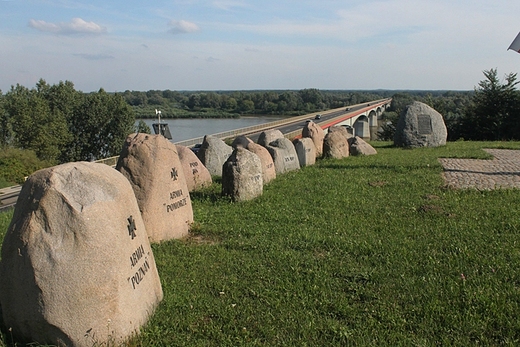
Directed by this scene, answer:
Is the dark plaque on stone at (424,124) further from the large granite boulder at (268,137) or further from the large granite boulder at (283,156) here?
the large granite boulder at (283,156)

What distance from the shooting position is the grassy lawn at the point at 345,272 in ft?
15.0

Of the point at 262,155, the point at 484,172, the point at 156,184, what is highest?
the point at 156,184

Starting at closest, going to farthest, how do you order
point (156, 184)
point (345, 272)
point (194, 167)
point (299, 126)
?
point (345, 272) < point (156, 184) < point (194, 167) < point (299, 126)

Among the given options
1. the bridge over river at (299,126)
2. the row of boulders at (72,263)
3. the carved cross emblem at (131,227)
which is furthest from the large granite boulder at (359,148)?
the bridge over river at (299,126)

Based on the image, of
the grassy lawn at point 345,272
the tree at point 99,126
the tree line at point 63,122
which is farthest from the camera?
the tree at point 99,126

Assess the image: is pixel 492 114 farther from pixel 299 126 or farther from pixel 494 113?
pixel 299 126

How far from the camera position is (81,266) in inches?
165

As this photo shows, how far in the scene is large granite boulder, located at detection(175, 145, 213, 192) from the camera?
12047 mm

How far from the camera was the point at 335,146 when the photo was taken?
17344 mm

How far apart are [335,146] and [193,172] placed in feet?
22.3

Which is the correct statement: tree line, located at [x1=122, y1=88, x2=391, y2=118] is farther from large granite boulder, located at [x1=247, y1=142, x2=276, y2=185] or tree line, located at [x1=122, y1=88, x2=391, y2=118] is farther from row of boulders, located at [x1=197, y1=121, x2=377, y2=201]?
large granite boulder, located at [x1=247, y1=142, x2=276, y2=185]

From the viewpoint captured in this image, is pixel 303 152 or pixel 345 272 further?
pixel 303 152

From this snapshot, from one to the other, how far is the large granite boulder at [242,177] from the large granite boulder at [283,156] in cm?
373

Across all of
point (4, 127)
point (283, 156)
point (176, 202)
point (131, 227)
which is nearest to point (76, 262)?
→ point (131, 227)
